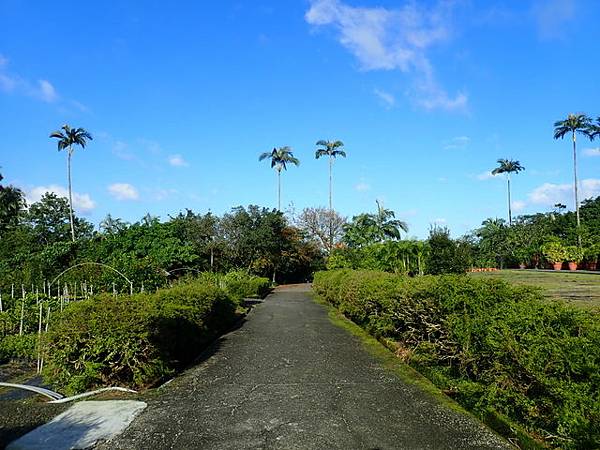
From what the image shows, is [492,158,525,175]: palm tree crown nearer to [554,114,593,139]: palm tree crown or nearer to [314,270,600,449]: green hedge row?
[554,114,593,139]: palm tree crown

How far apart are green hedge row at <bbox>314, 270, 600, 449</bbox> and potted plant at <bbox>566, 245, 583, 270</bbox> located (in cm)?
3262

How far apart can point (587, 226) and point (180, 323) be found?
4395cm

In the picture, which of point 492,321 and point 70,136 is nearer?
point 492,321

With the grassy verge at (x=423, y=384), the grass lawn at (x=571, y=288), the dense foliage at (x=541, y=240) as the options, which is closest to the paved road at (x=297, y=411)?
the grassy verge at (x=423, y=384)

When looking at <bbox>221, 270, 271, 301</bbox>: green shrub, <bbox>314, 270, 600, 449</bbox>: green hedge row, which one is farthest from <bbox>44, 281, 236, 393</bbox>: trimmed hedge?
→ <bbox>221, 270, 271, 301</bbox>: green shrub

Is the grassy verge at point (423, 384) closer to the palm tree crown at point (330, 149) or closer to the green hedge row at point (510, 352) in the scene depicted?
the green hedge row at point (510, 352)

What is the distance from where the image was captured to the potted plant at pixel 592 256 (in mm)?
33031

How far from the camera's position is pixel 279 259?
127ft

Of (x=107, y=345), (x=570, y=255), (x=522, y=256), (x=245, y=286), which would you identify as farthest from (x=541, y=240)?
(x=107, y=345)

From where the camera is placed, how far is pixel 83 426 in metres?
4.90

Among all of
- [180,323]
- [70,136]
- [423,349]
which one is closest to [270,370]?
[180,323]

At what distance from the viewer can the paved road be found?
4.48m

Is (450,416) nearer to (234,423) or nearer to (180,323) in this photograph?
(234,423)

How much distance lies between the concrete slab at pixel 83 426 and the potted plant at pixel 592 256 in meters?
35.7
